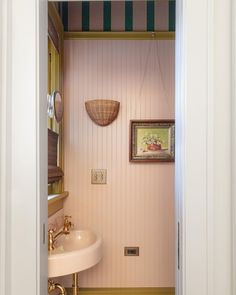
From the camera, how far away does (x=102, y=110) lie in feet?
8.19

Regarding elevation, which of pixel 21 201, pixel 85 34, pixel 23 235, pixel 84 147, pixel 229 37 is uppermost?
pixel 85 34

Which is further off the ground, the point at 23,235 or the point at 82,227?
the point at 23,235

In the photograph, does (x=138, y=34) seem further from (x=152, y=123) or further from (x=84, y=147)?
(x=84, y=147)

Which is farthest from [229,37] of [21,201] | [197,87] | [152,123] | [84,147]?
[84,147]

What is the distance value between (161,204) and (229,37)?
184 centimetres

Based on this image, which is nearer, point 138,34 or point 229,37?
point 229,37

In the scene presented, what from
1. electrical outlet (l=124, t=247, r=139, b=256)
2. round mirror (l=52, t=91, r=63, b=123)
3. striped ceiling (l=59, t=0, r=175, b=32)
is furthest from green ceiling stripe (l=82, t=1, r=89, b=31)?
electrical outlet (l=124, t=247, r=139, b=256)

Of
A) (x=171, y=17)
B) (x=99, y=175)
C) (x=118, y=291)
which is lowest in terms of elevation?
(x=118, y=291)

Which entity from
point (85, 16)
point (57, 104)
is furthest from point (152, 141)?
point (85, 16)

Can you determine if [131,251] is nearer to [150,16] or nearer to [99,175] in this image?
[99,175]

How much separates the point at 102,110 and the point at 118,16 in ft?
3.05

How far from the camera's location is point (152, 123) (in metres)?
2.62

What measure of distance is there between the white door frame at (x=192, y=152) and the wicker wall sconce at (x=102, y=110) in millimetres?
1449

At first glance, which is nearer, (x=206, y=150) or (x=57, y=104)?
(x=206, y=150)
